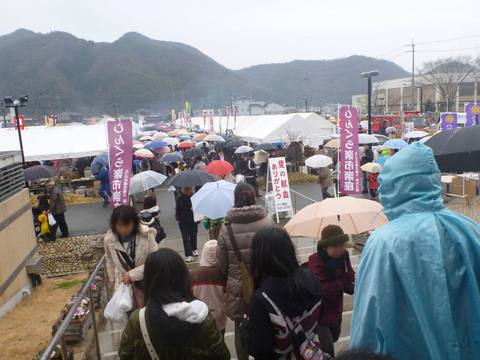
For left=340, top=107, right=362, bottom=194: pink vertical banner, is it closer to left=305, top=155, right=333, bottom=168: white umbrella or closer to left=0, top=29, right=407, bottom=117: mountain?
left=305, top=155, right=333, bottom=168: white umbrella

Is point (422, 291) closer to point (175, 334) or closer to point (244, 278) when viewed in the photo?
point (175, 334)

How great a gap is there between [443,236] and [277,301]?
1.14 metres

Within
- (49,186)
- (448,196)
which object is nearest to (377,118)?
(448,196)

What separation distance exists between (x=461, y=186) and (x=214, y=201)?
7684mm

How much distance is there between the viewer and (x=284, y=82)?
452 feet

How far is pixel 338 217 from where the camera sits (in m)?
4.89

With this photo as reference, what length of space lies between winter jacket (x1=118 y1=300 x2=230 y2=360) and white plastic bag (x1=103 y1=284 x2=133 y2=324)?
1.36 metres

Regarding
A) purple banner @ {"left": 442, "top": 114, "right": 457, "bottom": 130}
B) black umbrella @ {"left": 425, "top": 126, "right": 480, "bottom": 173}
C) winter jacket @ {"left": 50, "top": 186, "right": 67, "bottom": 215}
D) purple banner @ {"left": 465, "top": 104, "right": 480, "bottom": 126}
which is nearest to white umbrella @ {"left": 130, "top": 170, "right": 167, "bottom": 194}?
winter jacket @ {"left": 50, "top": 186, "right": 67, "bottom": 215}

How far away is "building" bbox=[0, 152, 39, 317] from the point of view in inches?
263

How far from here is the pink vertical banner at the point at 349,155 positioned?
874 cm

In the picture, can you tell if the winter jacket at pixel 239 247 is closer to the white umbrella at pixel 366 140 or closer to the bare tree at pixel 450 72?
the white umbrella at pixel 366 140

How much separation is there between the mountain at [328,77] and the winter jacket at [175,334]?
11107 centimetres

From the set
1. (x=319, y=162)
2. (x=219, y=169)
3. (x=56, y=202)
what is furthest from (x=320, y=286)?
(x=56, y=202)

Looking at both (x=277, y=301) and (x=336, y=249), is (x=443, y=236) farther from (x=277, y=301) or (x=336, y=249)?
(x=336, y=249)
